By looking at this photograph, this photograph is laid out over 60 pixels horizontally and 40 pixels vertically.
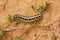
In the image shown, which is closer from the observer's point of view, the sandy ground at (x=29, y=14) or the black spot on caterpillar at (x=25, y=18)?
the sandy ground at (x=29, y=14)

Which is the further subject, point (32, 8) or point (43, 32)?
point (32, 8)

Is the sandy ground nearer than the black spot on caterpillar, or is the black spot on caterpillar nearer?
the sandy ground

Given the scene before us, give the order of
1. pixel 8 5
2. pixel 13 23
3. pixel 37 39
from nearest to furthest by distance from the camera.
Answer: pixel 37 39 < pixel 13 23 < pixel 8 5

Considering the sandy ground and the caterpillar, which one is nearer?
the sandy ground

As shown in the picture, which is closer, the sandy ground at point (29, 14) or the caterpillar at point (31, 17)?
the sandy ground at point (29, 14)

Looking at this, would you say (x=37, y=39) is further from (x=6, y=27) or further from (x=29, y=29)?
(x=6, y=27)

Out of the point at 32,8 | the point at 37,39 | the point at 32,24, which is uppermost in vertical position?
the point at 32,8

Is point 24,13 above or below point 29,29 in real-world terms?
above

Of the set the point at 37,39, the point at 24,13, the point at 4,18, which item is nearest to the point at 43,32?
the point at 37,39
